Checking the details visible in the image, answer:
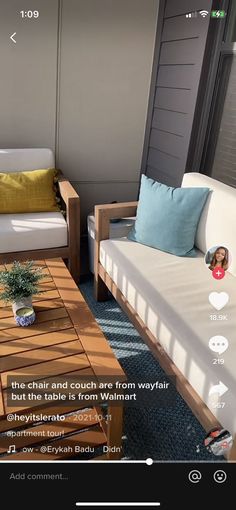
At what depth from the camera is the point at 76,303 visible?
1.39 meters

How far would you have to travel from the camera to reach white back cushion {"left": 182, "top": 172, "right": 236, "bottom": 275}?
58.7 inches

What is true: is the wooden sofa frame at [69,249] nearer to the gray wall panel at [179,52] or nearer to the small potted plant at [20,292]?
the small potted plant at [20,292]

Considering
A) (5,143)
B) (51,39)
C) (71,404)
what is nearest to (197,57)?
(51,39)

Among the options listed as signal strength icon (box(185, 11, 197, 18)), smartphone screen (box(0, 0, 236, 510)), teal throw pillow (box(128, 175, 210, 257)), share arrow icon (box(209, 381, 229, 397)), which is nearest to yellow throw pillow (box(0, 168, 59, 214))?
smartphone screen (box(0, 0, 236, 510))

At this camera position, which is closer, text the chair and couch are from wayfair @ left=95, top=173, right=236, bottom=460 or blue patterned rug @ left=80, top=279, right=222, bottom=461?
text the chair and couch are from wayfair @ left=95, top=173, right=236, bottom=460

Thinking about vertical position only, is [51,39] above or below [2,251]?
above

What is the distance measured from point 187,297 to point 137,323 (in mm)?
260

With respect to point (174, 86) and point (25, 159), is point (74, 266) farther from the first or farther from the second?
point (174, 86)

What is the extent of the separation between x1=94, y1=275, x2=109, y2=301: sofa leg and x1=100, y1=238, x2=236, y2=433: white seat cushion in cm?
19

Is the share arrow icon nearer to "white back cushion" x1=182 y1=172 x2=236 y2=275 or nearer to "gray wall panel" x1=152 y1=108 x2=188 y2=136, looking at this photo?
"white back cushion" x1=182 y1=172 x2=236 y2=275

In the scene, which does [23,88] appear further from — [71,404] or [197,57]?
[71,404]

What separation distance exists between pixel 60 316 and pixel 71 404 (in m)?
0.57
